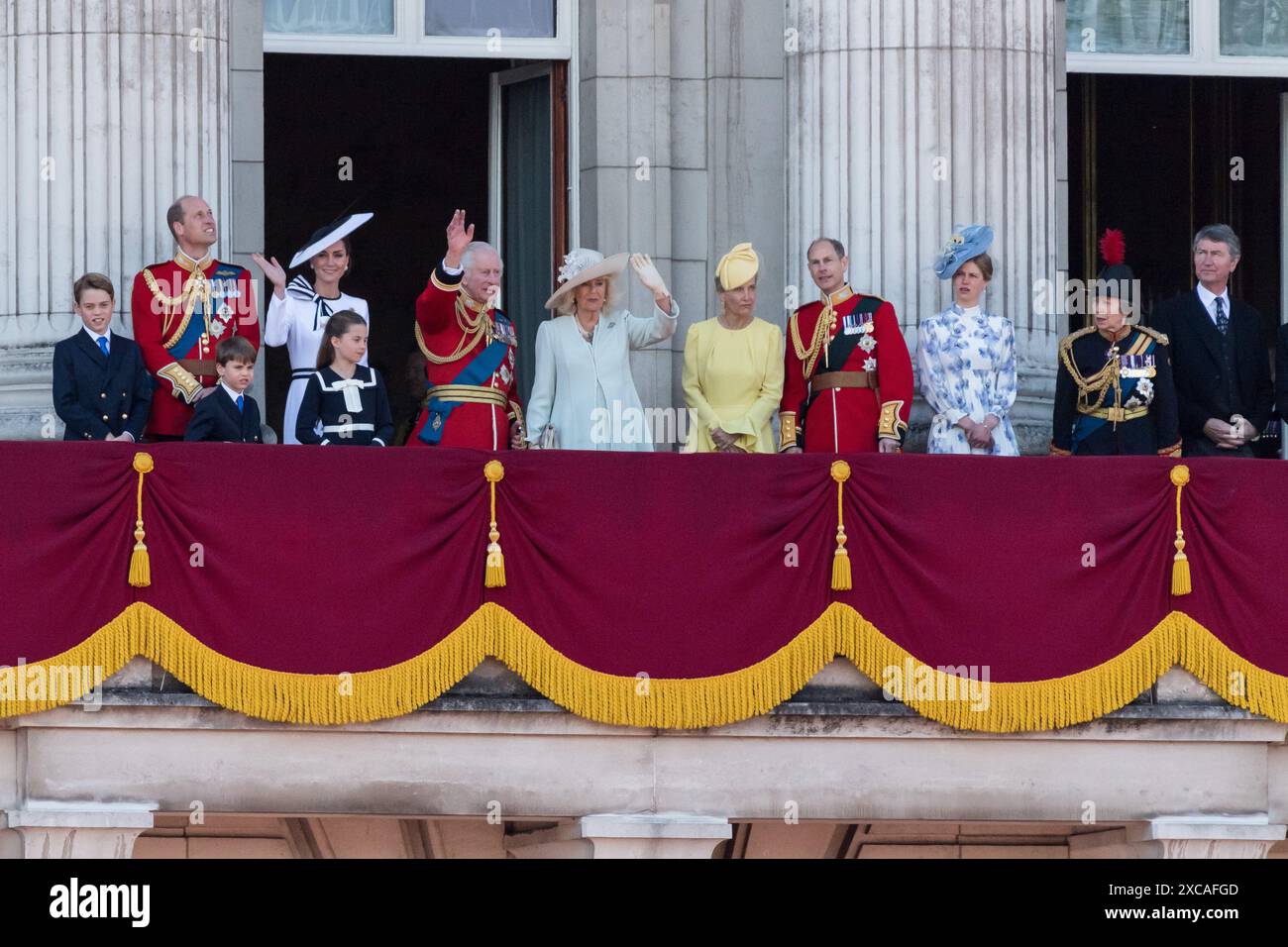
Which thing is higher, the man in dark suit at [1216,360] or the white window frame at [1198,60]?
the white window frame at [1198,60]

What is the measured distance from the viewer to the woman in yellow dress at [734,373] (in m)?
19.5

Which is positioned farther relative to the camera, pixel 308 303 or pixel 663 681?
pixel 308 303

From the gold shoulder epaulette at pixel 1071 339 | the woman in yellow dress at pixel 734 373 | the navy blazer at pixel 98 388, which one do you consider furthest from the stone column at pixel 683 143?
the navy blazer at pixel 98 388

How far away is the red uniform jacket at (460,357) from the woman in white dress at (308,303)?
48cm

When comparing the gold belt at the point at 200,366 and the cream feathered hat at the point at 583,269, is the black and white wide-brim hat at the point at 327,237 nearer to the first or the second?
the gold belt at the point at 200,366

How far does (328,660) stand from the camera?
17.8m

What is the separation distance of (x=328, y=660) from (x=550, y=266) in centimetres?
579

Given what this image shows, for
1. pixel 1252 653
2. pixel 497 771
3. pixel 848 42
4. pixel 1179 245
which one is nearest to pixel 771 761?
pixel 497 771

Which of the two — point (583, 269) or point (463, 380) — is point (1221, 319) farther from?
point (463, 380)

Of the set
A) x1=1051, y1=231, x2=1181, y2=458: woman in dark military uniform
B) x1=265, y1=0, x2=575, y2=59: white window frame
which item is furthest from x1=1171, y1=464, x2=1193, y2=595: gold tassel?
x1=265, y1=0, x2=575, y2=59: white window frame

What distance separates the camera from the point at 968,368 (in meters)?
19.7

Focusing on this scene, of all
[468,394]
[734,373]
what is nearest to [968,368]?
[734,373]

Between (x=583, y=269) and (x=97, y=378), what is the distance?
3.05m

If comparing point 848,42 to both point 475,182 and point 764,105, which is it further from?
point 475,182
